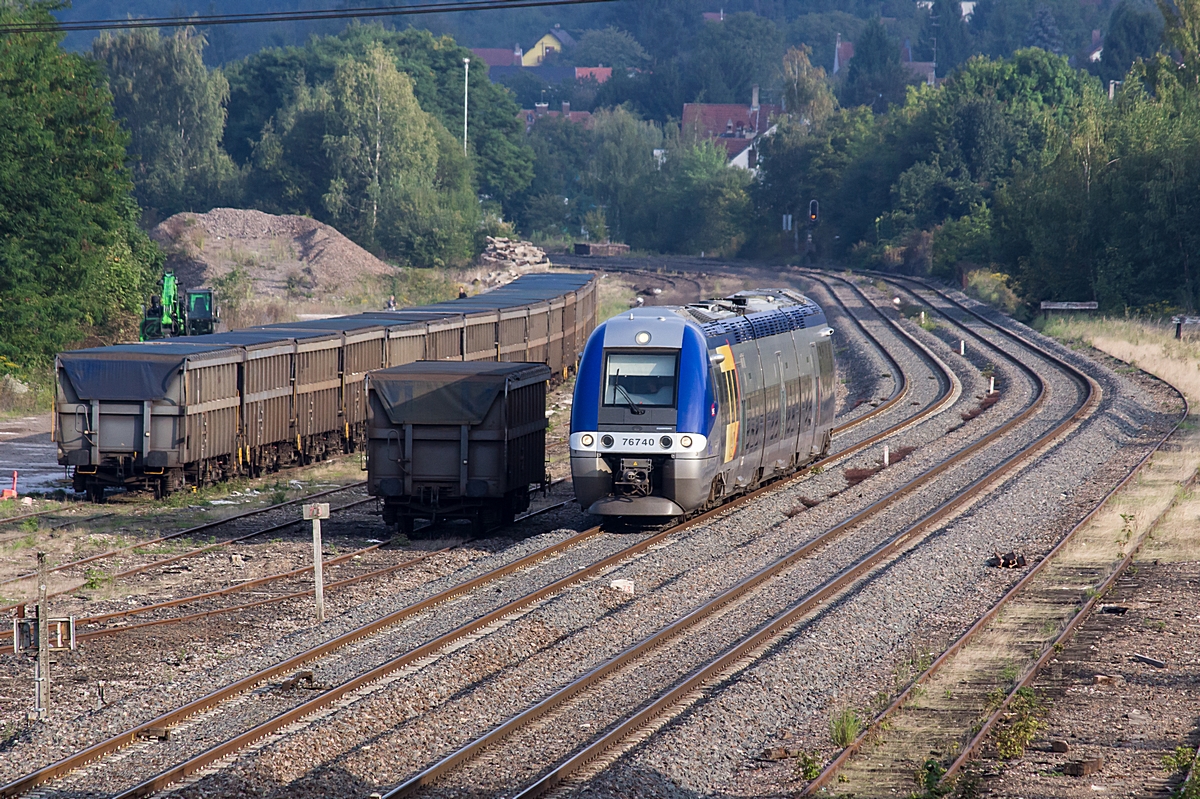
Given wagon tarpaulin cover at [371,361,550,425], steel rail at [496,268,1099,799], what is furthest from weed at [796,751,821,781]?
wagon tarpaulin cover at [371,361,550,425]

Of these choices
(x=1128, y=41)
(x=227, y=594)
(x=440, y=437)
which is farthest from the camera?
(x=1128, y=41)

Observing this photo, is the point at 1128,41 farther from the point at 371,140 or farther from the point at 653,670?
the point at 653,670

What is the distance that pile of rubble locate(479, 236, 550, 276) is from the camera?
277 feet

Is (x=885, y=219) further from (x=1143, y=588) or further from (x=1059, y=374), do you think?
(x=1143, y=588)

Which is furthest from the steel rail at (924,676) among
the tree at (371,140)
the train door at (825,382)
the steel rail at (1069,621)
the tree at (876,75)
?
the tree at (876,75)

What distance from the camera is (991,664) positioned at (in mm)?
14500

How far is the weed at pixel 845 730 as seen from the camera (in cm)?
1193

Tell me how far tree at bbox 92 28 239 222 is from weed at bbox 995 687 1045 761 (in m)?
90.2

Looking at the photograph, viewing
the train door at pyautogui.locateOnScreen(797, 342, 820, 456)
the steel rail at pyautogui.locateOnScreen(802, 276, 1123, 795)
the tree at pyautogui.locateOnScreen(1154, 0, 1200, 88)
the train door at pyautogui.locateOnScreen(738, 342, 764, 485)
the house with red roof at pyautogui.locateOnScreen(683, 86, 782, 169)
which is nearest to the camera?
the steel rail at pyautogui.locateOnScreen(802, 276, 1123, 795)

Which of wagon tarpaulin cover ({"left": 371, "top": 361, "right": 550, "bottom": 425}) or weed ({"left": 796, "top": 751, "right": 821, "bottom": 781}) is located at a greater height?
wagon tarpaulin cover ({"left": 371, "top": 361, "right": 550, "bottom": 425})

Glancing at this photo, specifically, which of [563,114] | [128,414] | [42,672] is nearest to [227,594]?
[42,672]

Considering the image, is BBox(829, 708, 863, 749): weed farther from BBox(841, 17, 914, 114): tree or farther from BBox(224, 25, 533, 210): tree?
BBox(841, 17, 914, 114): tree

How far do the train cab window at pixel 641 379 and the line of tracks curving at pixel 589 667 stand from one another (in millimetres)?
1998

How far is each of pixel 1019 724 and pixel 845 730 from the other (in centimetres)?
151
